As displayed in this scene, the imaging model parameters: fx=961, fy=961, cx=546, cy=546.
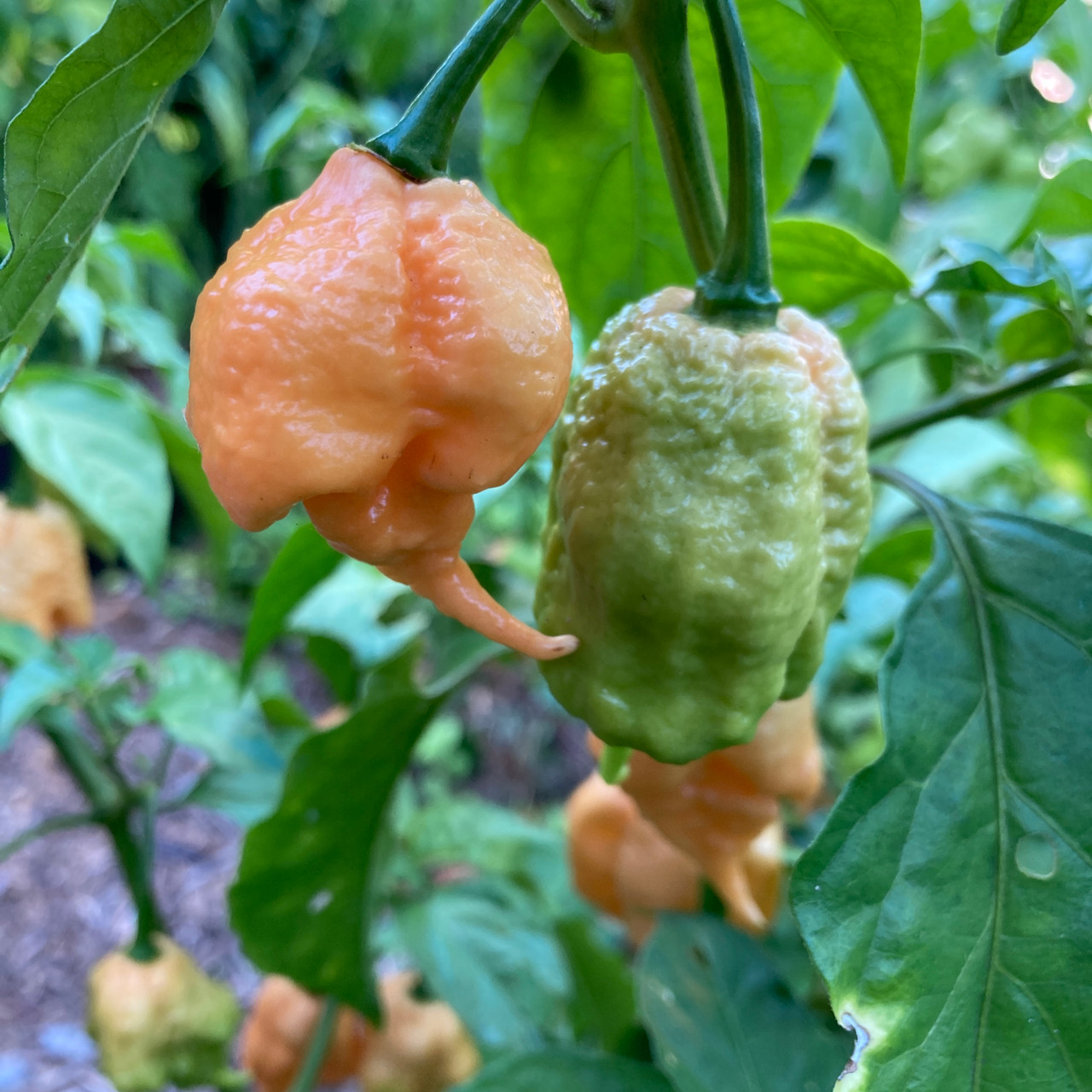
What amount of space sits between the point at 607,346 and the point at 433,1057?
890 mm

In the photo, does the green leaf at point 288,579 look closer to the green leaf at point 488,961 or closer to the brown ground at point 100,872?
the green leaf at point 488,961

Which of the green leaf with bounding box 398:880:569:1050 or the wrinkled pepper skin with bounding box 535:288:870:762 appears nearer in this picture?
the wrinkled pepper skin with bounding box 535:288:870:762

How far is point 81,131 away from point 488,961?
984mm

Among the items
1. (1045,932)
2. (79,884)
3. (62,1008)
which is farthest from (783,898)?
(79,884)

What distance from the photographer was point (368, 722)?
68 cm

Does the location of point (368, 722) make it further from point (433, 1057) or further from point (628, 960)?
point (628, 960)

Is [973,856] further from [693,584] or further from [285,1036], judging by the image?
[285,1036]

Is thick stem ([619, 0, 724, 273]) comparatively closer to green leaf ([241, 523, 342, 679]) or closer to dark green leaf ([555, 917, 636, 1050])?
green leaf ([241, 523, 342, 679])

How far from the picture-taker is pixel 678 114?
43cm

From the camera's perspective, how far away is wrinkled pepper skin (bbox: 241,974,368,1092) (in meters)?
0.99

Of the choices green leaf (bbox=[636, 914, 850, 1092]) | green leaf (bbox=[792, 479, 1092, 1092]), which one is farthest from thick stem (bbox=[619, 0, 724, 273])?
green leaf (bbox=[636, 914, 850, 1092])

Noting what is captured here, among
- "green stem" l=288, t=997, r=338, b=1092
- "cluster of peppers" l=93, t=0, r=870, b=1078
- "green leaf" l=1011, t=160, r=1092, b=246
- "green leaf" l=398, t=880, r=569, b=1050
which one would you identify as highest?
"cluster of peppers" l=93, t=0, r=870, b=1078

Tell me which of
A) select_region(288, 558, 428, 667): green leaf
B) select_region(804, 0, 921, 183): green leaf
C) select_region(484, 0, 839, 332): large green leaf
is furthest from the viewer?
select_region(288, 558, 428, 667): green leaf

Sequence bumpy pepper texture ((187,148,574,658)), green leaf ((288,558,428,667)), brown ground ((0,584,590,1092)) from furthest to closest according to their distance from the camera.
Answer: brown ground ((0,584,590,1092)) → green leaf ((288,558,428,667)) → bumpy pepper texture ((187,148,574,658))
